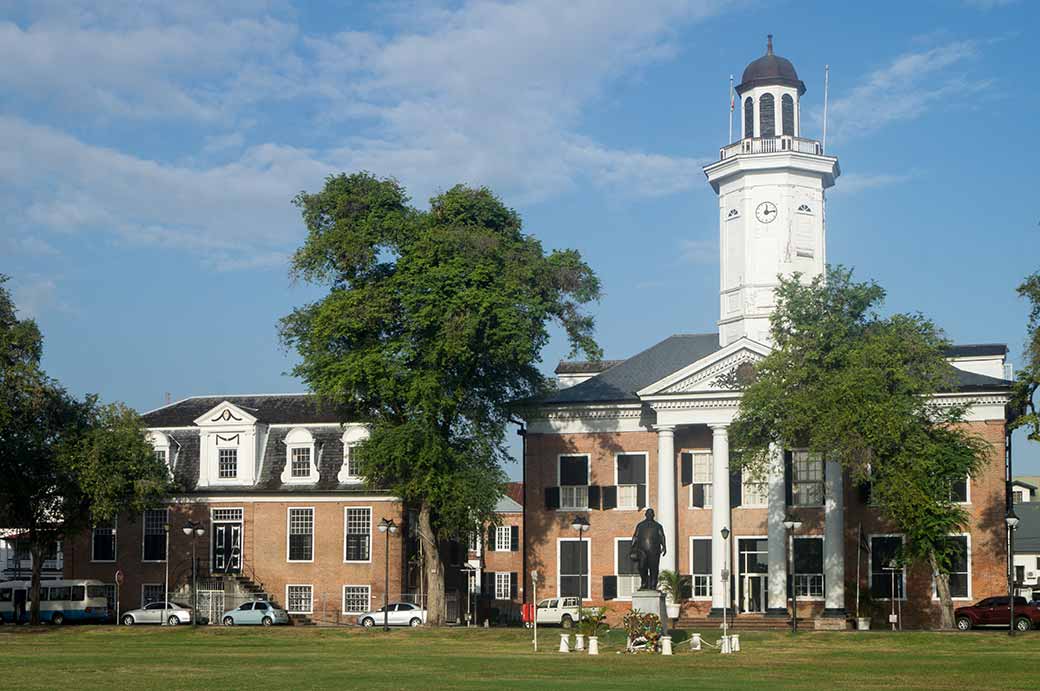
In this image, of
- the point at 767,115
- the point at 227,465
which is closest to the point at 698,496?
the point at 767,115

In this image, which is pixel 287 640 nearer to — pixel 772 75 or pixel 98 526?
pixel 98 526

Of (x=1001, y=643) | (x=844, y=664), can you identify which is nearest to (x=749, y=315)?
(x=1001, y=643)

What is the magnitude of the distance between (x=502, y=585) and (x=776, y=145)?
→ 136 ft

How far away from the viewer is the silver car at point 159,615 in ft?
198

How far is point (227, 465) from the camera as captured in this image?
6612 cm

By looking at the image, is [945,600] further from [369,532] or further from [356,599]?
[356,599]

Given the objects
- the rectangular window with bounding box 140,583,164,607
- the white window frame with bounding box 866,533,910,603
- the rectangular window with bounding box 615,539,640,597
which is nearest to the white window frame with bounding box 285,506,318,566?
the rectangular window with bounding box 140,583,164,607

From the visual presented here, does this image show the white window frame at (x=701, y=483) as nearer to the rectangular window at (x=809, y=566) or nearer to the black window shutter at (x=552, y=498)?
the rectangular window at (x=809, y=566)

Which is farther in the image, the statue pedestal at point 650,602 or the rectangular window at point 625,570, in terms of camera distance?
the rectangular window at point 625,570

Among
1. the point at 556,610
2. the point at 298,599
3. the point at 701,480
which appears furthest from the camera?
the point at 298,599

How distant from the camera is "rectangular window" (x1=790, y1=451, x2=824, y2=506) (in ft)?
196

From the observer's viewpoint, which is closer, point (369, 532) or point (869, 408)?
point (869, 408)

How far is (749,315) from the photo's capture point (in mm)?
64688

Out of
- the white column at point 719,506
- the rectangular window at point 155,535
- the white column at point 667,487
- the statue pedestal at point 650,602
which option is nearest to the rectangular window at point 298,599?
the rectangular window at point 155,535
